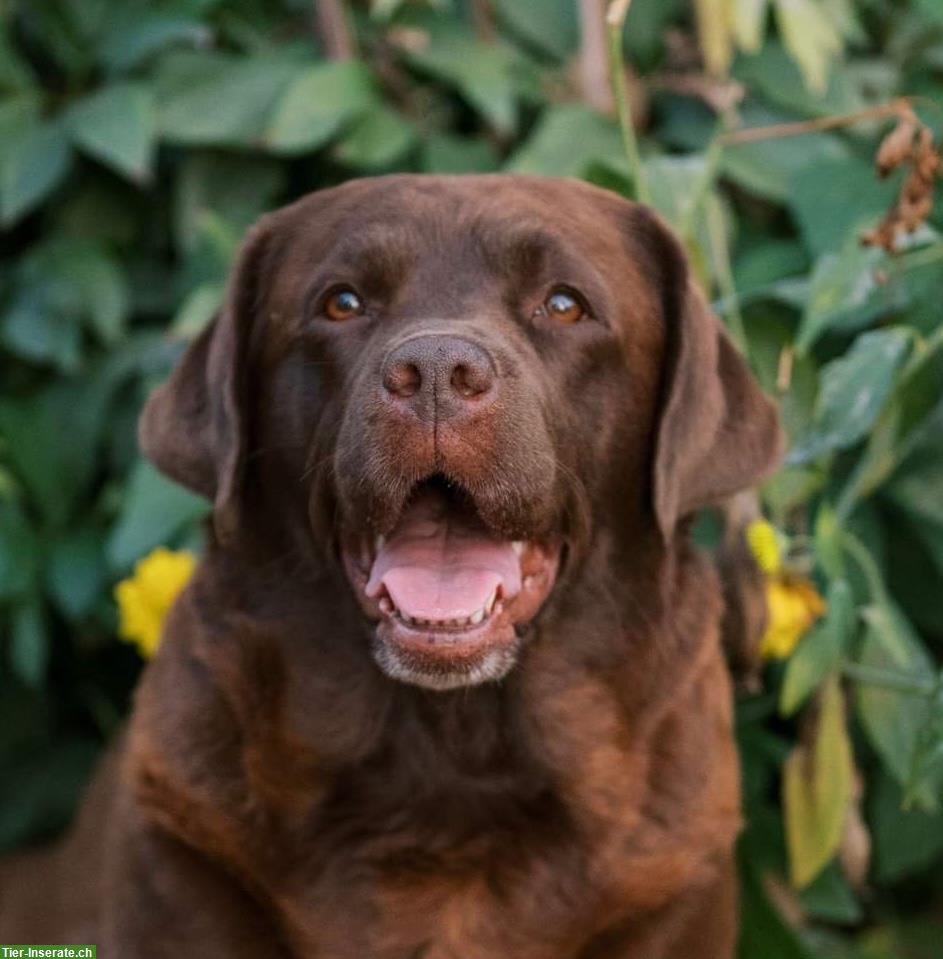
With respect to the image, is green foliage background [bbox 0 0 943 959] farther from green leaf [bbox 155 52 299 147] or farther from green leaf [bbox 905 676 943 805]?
green leaf [bbox 905 676 943 805]

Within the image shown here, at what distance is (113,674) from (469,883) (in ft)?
7.21

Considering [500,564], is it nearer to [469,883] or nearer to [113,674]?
[469,883]

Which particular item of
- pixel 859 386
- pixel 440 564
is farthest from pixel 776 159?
pixel 440 564

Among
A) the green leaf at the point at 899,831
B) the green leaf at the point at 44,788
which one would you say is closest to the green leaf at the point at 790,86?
the green leaf at the point at 899,831

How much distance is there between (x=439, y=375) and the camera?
236 centimetres

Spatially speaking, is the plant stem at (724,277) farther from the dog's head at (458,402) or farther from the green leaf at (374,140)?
the green leaf at (374,140)

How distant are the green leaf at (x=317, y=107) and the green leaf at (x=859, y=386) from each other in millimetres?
1435

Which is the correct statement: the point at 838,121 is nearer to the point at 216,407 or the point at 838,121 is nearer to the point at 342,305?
the point at 342,305

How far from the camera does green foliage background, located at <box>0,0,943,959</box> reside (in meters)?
3.56

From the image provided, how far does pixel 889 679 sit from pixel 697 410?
0.75 meters

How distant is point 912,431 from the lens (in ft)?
11.3

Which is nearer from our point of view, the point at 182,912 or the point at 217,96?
the point at 182,912

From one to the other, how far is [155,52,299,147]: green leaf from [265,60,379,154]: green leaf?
0.24 ft

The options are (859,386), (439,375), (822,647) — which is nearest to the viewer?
(439,375)
